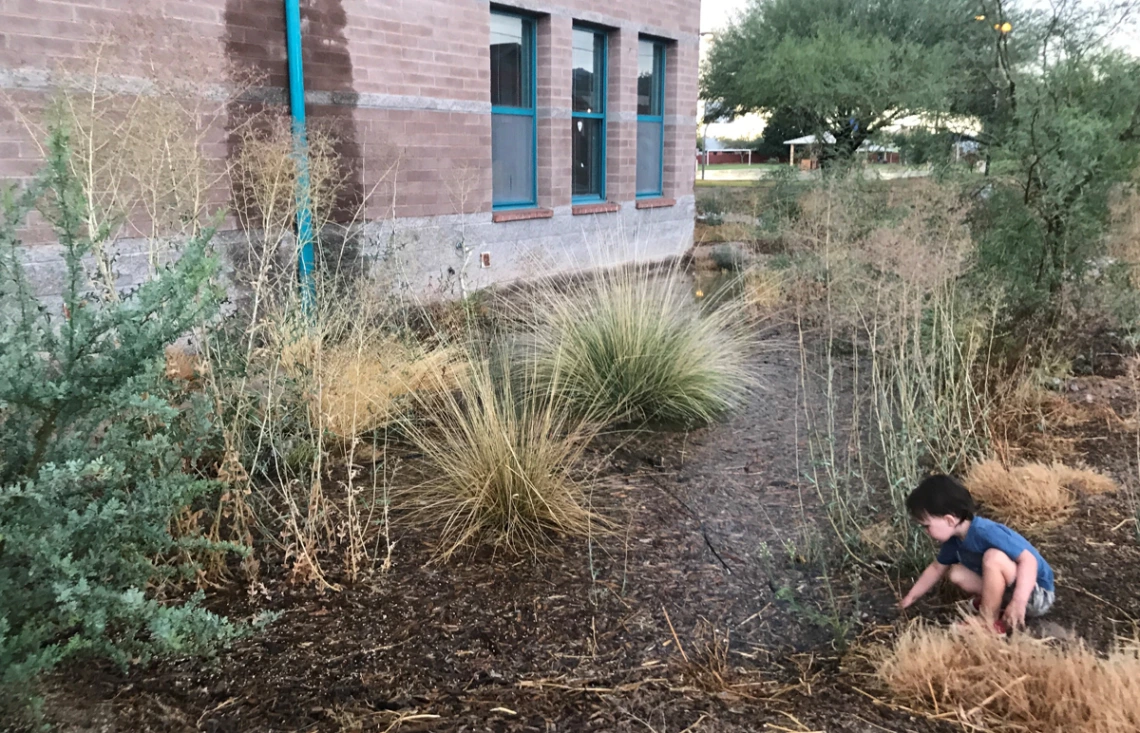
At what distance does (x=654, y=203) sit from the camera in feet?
39.3

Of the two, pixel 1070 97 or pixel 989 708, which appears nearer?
pixel 989 708

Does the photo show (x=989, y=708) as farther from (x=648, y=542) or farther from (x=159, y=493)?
(x=159, y=493)

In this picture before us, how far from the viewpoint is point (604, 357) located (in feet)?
16.7

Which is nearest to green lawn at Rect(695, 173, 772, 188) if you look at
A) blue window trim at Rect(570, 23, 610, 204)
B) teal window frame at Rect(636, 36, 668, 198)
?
teal window frame at Rect(636, 36, 668, 198)

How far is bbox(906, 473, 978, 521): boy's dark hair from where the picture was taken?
9.11ft

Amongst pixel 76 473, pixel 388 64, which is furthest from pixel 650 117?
pixel 76 473

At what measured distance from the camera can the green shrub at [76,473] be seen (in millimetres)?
2100

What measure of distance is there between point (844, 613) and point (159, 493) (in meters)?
2.21

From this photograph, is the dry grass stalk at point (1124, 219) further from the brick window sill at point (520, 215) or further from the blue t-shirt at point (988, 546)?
the brick window sill at point (520, 215)

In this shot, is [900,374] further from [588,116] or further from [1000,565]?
[588,116]

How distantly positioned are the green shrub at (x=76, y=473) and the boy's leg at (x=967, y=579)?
2265 mm

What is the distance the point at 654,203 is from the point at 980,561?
963cm

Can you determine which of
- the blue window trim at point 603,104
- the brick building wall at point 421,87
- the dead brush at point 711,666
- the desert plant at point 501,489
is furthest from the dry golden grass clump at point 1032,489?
the blue window trim at point 603,104

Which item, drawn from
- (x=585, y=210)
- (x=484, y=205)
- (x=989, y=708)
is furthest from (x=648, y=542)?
(x=585, y=210)
